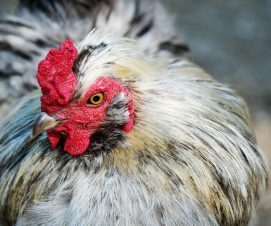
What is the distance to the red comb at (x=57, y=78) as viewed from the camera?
2262 millimetres

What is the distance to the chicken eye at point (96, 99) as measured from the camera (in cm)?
230

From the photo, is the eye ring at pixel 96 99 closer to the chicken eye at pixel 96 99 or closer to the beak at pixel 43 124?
the chicken eye at pixel 96 99

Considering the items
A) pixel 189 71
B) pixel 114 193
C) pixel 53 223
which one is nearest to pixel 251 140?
Result: pixel 189 71

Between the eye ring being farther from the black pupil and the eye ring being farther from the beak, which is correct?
the beak

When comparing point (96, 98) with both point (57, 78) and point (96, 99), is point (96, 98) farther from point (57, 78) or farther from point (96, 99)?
point (57, 78)

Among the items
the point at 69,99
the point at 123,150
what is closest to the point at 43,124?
the point at 69,99

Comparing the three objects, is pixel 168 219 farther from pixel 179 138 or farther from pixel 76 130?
pixel 76 130

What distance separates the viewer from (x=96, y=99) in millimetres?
2311

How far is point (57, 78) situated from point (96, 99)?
6.1 inches

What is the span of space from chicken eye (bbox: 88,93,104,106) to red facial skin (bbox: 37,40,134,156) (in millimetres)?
10

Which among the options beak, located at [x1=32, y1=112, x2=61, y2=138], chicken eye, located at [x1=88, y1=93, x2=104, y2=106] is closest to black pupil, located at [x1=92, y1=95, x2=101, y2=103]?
chicken eye, located at [x1=88, y1=93, x2=104, y2=106]

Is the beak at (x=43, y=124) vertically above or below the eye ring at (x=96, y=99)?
below

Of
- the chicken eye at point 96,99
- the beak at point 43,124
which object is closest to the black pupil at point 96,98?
the chicken eye at point 96,99

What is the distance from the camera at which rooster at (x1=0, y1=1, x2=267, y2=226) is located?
7.58 feet
